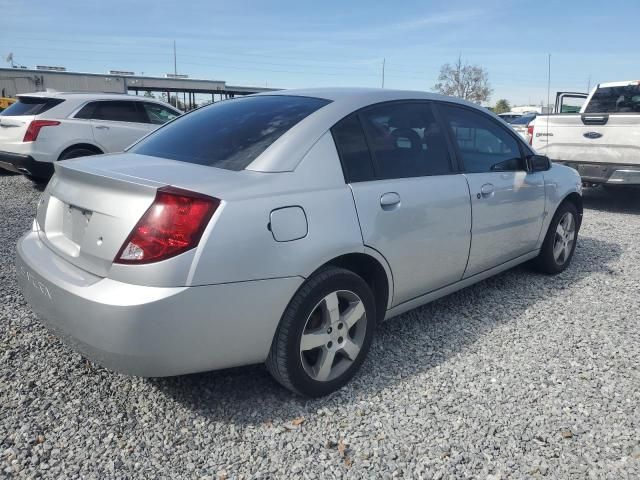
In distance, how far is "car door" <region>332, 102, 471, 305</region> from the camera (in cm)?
287

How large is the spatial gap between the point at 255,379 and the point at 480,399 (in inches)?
48.4

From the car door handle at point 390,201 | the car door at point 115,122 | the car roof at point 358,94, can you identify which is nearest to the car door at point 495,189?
the car roof at point 358,94

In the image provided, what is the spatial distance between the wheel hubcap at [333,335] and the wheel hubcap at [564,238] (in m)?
2.69

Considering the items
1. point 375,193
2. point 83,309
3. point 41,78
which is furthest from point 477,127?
point 41,78

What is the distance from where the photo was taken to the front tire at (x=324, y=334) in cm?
253

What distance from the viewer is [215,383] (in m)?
2.91

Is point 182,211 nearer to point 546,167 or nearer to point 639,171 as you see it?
point 546,167

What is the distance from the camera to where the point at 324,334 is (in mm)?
2709

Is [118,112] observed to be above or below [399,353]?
above

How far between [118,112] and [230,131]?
686 centimetres

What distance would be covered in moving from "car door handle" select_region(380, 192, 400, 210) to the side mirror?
1.80 metres

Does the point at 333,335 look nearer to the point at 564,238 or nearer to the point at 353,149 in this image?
the point at 353,149

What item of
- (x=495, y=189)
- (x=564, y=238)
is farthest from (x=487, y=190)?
(x=564, y=238)

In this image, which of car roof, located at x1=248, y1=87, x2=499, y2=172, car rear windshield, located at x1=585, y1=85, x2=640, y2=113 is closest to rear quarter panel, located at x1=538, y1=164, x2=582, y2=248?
car roof, located at x1=248, y1=87, x2=499, y2=172
